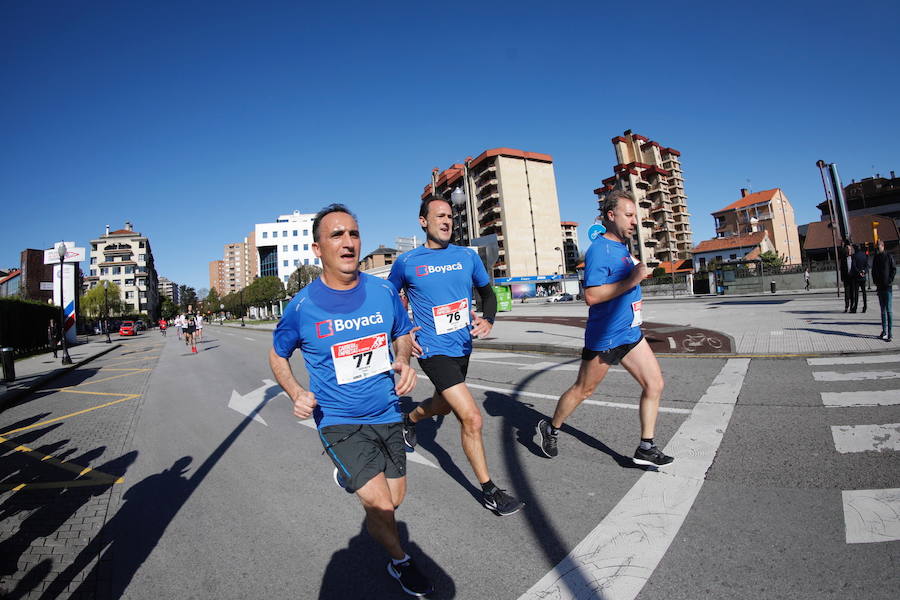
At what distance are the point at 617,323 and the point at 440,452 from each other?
2.03 meters

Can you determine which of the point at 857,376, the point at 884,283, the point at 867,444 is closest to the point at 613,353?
the point at 867,444

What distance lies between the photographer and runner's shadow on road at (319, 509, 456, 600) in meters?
2.16

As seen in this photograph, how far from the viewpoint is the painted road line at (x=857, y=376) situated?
5246 millimetres

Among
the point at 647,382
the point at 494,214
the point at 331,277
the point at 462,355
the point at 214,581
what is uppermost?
the point at 494,214

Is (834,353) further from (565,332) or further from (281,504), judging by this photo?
(281,504)

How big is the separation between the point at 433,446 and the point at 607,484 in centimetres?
178

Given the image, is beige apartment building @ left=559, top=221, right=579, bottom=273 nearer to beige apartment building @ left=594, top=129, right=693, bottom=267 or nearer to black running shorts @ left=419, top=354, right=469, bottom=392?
beige apartment building @ left=594, top=129, right=693, bottom=267

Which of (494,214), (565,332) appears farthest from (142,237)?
(565,332)

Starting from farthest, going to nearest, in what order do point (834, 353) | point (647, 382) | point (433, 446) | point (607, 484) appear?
1. point (834, 353)
2. point (433, 446)
3. point (647, 382)
4. point (607, 484)

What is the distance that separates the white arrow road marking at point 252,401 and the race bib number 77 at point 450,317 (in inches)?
145

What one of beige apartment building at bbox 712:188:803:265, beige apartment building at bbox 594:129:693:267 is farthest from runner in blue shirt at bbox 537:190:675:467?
beige apartment building at bbox 712:188:803:265

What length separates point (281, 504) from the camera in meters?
3.30

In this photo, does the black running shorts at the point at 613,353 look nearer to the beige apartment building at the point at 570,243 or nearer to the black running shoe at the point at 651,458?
the black running shoe at the point at 651,458

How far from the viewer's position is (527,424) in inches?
186
